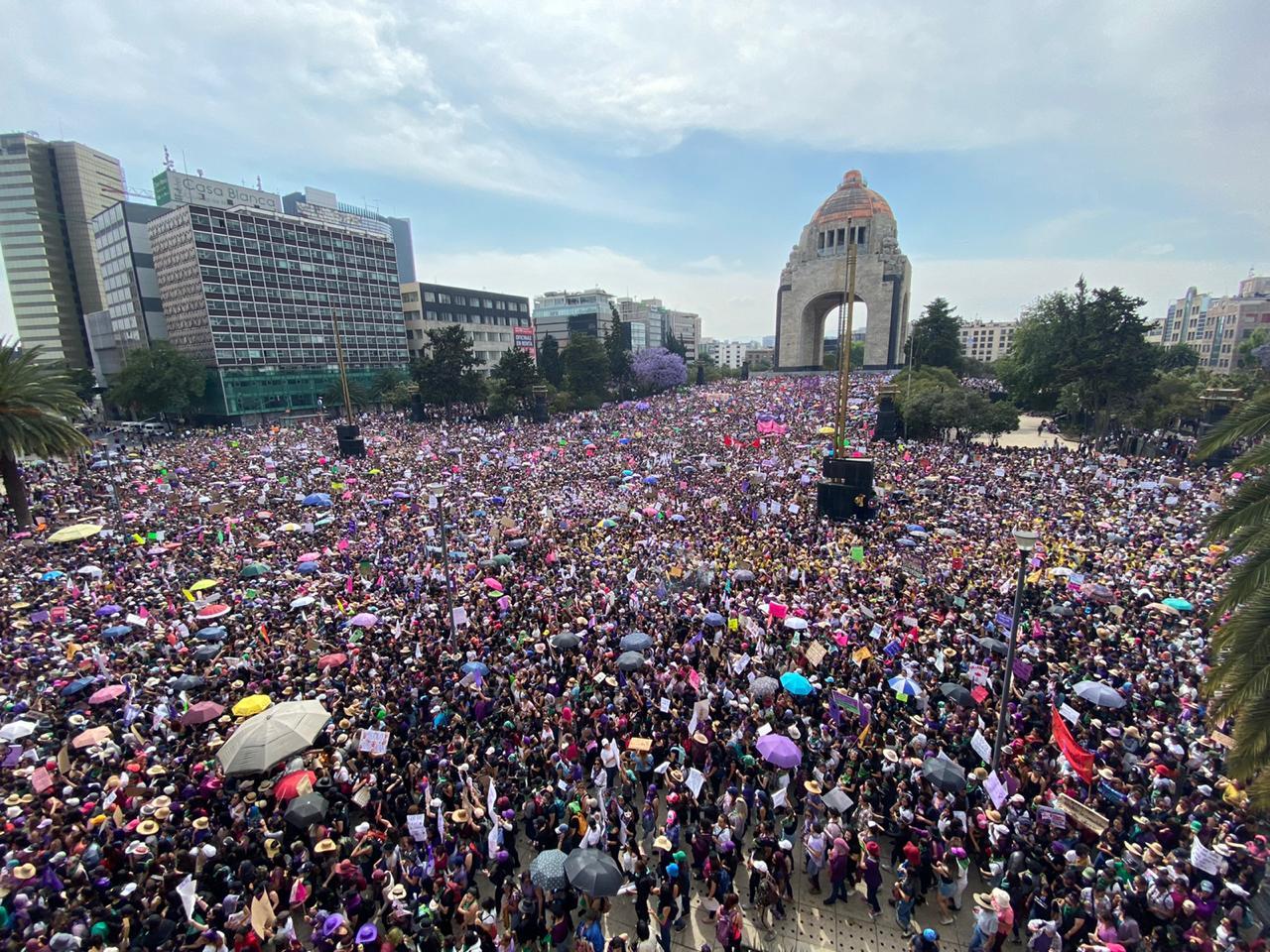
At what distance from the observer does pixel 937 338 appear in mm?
75125

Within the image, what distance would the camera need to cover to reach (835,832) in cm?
871

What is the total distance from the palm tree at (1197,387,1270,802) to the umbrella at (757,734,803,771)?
17.3ft

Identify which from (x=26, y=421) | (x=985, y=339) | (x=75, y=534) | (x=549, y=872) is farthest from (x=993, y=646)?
(x=985, y=339)

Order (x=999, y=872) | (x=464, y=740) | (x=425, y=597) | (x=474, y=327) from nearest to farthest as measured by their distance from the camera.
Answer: (x=999, y=872) → (x=464, y=740) → (x=425, y=597) → (x=474, y=327)

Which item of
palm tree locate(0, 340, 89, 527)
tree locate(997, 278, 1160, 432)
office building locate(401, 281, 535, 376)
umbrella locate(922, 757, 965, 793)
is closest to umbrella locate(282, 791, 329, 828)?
umbrella locate(922, 757, 965, 793)

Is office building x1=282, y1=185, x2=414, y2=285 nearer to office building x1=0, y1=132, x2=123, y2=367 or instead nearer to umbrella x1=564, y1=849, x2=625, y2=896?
office building x1=0, y1=132, x2=123, y2=367

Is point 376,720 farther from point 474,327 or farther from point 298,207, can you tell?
point 298,207

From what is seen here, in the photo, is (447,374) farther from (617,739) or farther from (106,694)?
(617,739)

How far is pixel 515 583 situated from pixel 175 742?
30.5 ft

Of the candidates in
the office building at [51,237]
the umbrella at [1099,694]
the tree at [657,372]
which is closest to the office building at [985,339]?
the tree at [657,372]

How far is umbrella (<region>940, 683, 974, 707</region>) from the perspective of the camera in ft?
38.4

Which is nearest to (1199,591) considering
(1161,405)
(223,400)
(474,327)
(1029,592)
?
(1029,592)

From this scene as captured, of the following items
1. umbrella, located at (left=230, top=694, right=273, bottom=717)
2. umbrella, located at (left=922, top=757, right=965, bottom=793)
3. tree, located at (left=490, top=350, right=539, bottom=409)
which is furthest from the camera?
tree, located at (left=490, top=350, right=539, bottom=409)

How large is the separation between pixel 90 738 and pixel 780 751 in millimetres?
12213
